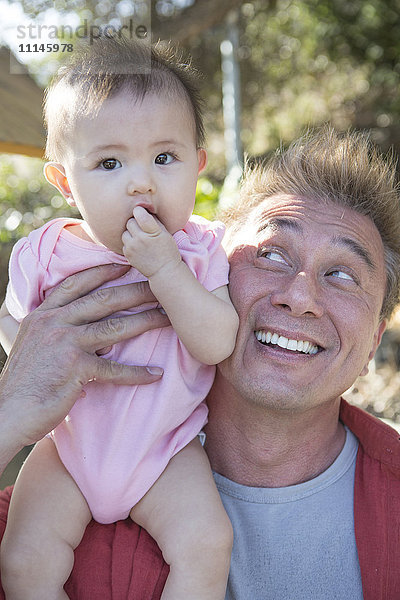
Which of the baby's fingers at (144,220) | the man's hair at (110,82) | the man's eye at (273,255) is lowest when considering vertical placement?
the man's eye at (273,255)

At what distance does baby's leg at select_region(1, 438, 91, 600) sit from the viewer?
1775 mm

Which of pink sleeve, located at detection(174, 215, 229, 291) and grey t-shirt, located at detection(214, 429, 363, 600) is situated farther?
grey t-shirt, located at detection(214, 429, 363, 600)

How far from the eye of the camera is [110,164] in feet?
5.53

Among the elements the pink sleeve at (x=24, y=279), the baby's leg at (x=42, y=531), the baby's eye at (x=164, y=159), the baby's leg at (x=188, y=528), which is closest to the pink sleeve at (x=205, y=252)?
the baby's eye at (x=164, y=159)

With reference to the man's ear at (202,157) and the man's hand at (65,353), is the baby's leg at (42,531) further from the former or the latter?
the man's ear at (202,157)

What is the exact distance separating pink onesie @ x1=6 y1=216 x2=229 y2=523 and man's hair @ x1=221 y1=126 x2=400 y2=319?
0.58m

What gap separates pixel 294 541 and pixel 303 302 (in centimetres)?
77

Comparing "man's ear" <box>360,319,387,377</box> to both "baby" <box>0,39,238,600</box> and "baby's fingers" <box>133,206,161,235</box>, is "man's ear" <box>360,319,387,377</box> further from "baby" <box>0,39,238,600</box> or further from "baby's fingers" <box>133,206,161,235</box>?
"baby's fingers" <box>133,206,161,235</box>

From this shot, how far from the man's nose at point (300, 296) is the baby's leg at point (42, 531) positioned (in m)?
0.83

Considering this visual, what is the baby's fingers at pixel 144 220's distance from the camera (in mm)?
1646

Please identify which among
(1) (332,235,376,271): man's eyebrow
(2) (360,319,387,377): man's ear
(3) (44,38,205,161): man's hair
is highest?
(3) (44,38,205,161): man's hair

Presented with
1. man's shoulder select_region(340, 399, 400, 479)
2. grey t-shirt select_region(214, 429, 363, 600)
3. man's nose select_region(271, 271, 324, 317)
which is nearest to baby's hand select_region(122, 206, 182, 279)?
man's nose select_region(271, 271, 324, 317)

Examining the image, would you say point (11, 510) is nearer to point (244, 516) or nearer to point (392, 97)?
point (244, 516)

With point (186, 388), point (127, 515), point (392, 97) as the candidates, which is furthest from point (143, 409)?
point (392, 97)
